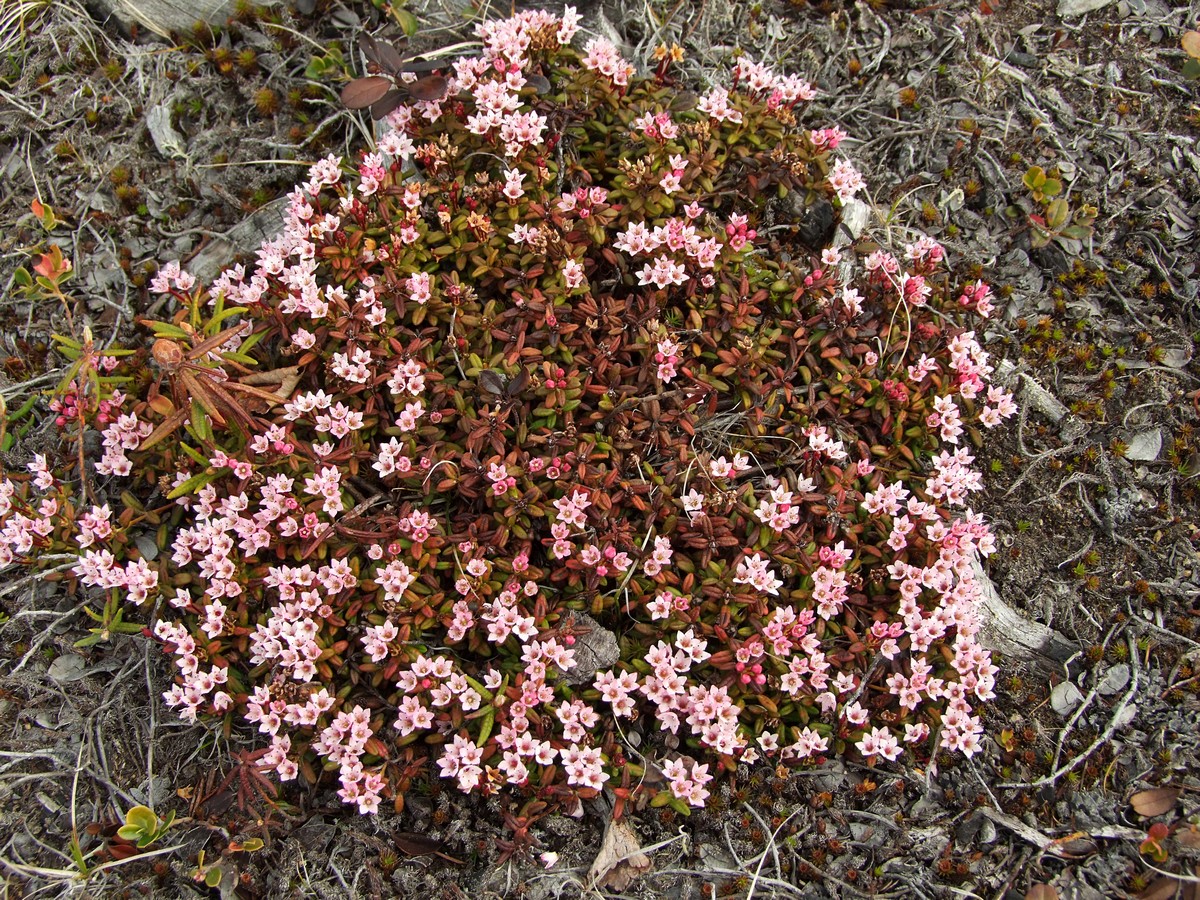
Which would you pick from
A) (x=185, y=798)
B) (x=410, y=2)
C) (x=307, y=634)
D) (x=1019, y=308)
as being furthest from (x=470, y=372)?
(x=1019, y=308)

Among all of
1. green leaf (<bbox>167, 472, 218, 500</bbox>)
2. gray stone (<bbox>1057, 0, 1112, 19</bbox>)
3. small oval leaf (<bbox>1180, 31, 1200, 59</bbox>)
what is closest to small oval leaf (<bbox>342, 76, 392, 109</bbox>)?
green leaf (<bbox>167, 472, 218, 500</bbox>)

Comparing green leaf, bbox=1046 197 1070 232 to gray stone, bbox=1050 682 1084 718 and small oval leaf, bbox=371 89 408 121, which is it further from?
small oval leaf, bbox=371 89 408 121

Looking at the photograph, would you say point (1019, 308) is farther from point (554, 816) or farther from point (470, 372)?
point (554, 816)

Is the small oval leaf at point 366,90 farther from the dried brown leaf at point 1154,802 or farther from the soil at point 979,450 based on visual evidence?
the dried brown leaf at point 1154,802

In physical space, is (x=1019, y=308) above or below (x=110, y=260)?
below

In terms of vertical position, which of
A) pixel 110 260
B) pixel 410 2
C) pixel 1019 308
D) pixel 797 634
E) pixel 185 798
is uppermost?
pixel 410 2

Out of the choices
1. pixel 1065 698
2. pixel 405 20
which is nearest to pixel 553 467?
pixel 1065 698
